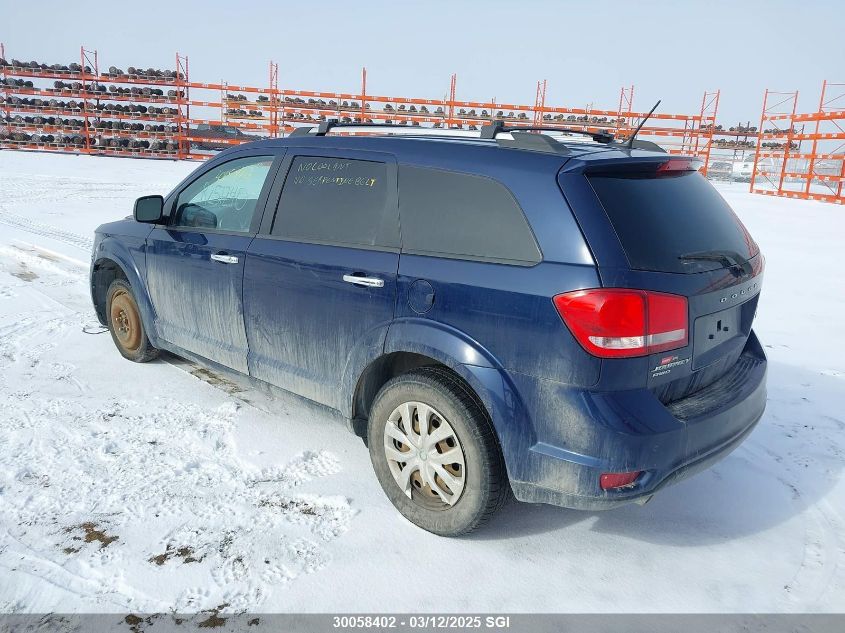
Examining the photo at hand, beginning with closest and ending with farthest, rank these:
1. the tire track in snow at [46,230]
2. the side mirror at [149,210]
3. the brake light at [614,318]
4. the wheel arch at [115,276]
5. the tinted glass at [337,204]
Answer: the brake light at [614,318]
the tinted glass at [337,204]
the side mirror at [149,210]
the wheel arch at [115,276]
the tire track in snow at [46,230]

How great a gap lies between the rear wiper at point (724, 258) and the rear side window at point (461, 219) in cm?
66

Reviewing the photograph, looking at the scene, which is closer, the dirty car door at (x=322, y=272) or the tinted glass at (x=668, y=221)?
the tinted glass at (x=668, y=221)

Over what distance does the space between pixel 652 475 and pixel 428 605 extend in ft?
3.23

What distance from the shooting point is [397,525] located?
9.74 feet

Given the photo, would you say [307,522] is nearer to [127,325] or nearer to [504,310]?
[504,310]

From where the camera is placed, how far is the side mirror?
4.19 metres

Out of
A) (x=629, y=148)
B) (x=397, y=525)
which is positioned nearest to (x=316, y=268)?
(x=397, y=525)

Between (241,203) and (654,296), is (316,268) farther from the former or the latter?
(654,296)

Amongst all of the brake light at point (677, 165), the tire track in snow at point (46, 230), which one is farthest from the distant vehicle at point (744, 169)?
the brake light at point (677, 165)

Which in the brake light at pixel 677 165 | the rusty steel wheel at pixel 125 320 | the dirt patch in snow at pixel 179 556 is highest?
the brake light at pixel 677 165

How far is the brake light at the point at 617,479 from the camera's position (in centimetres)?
240

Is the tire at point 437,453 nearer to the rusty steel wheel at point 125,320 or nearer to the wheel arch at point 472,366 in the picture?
the wheel arch at point 472,366

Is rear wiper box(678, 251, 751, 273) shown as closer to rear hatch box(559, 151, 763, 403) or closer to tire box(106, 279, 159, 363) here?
rear hatch box(559, 151, 763, 403)

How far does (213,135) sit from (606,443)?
98.5ft
